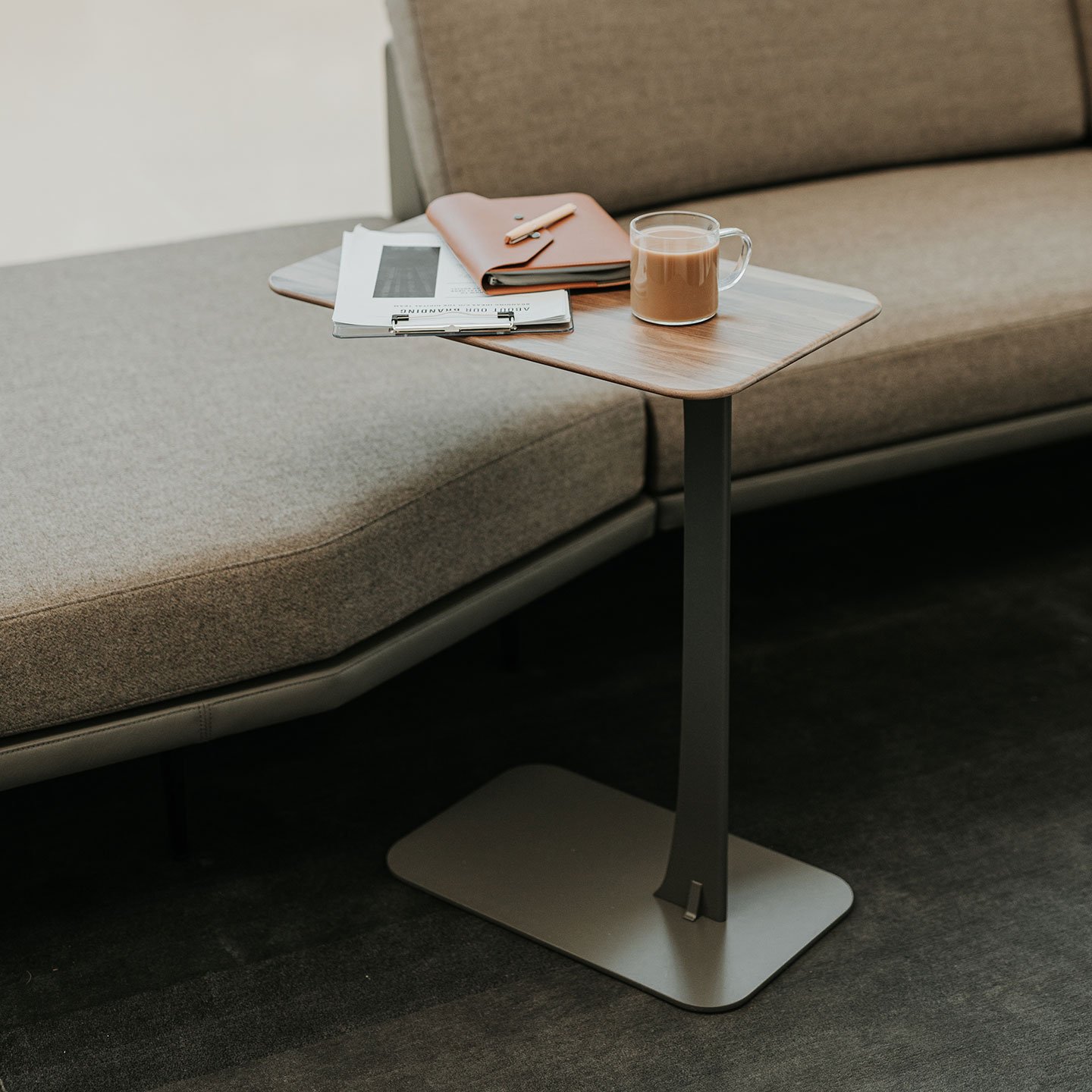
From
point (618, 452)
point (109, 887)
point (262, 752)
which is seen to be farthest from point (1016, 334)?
point (109, 887)

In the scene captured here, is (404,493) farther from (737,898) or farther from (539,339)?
(737,898)

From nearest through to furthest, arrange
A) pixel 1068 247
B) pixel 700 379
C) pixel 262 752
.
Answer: pixel 700 379
pixel 262 752
pixel 1068 247

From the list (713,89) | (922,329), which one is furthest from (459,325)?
(713,89)

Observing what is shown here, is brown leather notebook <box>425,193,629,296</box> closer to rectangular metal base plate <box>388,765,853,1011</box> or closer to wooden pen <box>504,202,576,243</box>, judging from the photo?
wooden pen <box>504,202,576,243</box>

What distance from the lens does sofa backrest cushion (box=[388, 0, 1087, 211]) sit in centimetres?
214

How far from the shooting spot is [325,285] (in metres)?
1.36

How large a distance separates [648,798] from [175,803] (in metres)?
0.55

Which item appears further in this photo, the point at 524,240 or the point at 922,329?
the point at 922,329

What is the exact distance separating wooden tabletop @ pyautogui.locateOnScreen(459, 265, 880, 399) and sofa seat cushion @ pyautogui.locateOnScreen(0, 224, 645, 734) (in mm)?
313

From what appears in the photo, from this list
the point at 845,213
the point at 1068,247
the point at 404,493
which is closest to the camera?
the point at 404,493

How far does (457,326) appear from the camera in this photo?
3.94 ft

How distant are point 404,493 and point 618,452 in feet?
1.04

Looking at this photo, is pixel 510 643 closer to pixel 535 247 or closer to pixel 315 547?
pixel 315 547

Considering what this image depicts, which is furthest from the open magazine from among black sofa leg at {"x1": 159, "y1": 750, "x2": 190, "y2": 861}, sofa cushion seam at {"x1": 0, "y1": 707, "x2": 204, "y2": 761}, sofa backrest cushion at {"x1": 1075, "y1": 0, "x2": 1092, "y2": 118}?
sofa backrest cushion at {"x1": 1075, "y1": 0, "x2": 1092, "y2": 118}
